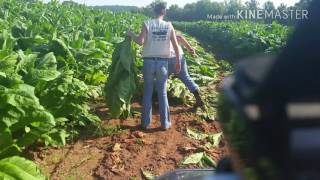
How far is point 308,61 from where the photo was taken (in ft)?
2.10

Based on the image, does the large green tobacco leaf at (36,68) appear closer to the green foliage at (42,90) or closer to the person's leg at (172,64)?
the green foliage at (42,90)

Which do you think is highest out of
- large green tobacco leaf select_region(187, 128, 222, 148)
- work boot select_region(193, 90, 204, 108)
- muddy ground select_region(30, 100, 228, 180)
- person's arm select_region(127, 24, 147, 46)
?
person's arm select_region(127, 24, 147, 46)

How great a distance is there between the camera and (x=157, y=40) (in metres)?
6.27

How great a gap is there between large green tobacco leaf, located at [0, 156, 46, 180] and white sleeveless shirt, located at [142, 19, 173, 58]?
8.81 ft

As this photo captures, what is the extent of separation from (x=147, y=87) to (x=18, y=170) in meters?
2.75

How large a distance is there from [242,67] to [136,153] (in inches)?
187

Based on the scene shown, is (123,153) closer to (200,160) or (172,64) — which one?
(200,160)

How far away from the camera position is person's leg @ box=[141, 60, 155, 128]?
20.4 feet

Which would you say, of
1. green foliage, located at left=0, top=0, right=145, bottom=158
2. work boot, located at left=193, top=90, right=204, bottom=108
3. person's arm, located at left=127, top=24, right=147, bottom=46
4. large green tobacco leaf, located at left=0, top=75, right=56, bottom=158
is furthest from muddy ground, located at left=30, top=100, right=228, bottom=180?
person's arm, located at left=127, top=24, right=147, bottom=46

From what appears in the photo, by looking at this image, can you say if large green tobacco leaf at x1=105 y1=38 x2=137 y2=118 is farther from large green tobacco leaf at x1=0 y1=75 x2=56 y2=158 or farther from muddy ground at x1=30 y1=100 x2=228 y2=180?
large green tobacco leaf at x1=0 y1=75 x2=56 y2=158

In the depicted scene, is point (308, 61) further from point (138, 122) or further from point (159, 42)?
point (138, 122)

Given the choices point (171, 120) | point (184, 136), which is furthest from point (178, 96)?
point (184, 136)

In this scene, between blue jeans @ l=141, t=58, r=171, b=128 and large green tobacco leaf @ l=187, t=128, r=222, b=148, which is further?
blue jeans @ l=141, t=58, r=171, b=128

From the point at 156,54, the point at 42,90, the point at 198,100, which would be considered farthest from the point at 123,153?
the point at 198,100
